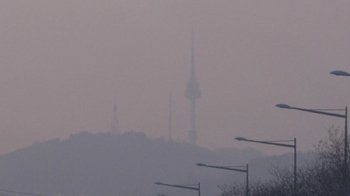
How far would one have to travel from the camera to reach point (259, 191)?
3258 inches

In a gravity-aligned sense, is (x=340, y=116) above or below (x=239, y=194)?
above

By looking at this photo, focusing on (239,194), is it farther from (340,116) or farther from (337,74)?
(337,74)

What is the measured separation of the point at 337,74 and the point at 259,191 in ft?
114

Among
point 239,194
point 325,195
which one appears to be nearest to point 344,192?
point 325,195

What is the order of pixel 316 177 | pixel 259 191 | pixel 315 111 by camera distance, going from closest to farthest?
pixel 315 111 → pixel 316 177 → pixel 259 191

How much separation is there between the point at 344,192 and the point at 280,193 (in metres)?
15.2

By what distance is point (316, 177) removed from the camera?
68562 mm

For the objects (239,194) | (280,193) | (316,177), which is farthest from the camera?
(239,194)

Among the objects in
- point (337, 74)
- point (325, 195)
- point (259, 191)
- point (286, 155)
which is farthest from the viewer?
point (286, 155)

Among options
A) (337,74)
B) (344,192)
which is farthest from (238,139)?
(337,74)

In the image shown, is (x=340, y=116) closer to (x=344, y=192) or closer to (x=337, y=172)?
(x=344, y=192)

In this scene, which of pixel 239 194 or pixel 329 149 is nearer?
pixel 329 149

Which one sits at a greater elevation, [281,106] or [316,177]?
[281,106]

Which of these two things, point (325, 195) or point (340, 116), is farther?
point (325, 195)
